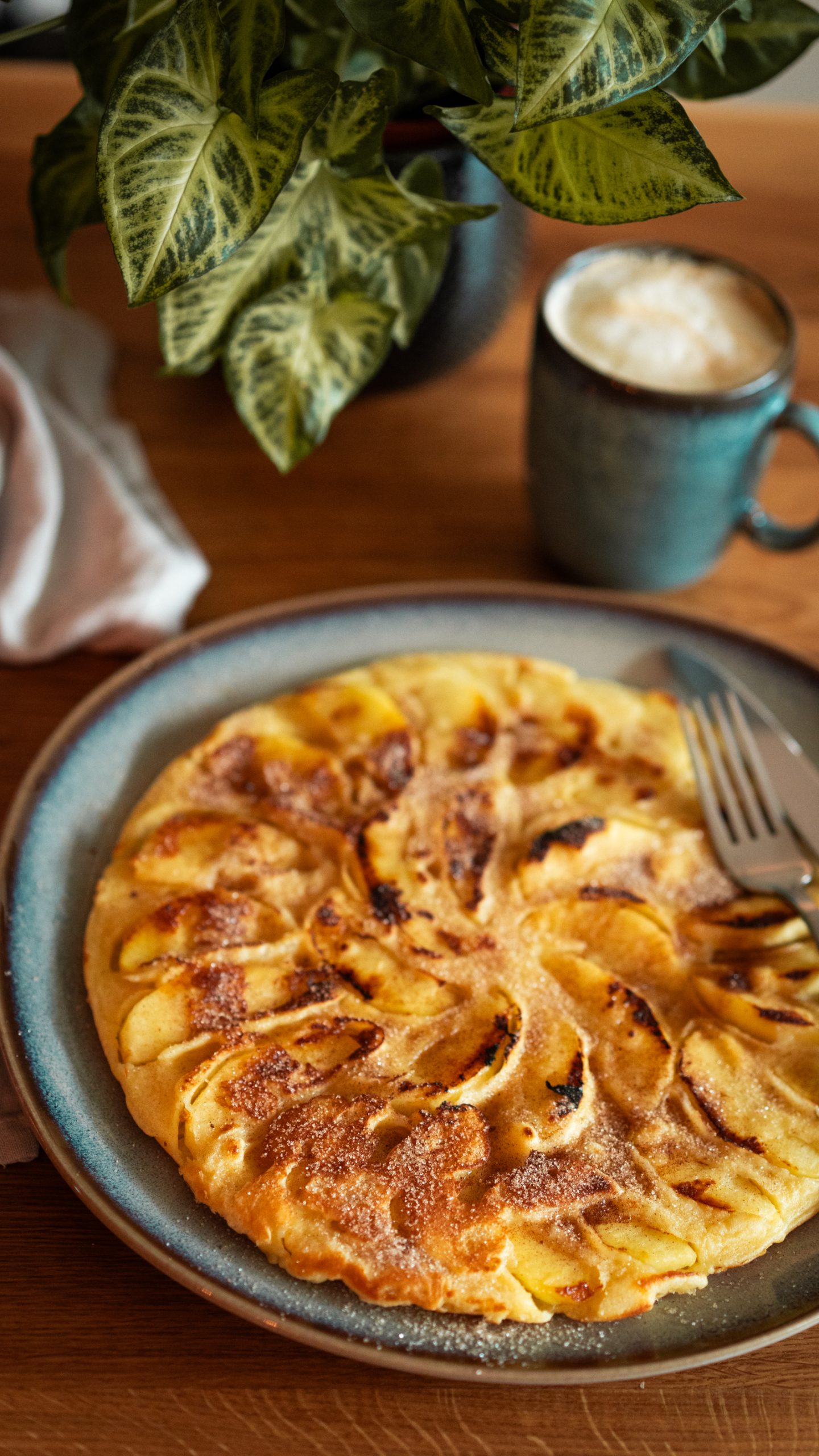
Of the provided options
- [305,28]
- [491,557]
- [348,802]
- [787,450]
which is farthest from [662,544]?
[305,28]

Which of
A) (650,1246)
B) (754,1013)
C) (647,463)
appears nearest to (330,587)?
(647,463)

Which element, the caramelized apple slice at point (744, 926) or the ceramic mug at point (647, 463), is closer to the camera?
the caramelized apple slice at point (744, 926)

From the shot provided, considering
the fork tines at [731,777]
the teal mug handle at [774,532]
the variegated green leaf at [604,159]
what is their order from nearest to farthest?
the variegated green leaf at [604,159] < the fork tines at [731,777] < the teal mug handle at [774,532]

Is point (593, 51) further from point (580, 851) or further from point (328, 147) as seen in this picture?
point (580, 851)

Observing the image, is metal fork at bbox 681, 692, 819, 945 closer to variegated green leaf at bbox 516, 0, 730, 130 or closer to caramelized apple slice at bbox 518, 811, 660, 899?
caramelized apple slice at bbox 518, 811, 660, 899

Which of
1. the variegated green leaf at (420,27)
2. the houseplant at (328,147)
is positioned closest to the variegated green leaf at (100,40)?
the houseplant at (328,147)

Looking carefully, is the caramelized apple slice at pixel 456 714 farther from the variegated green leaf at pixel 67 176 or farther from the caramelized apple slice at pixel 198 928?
the variegated green leaf at pixel 67 176

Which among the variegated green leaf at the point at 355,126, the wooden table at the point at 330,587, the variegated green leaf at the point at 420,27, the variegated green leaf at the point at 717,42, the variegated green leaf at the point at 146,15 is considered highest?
the variegated green leaf at the point at 420,27

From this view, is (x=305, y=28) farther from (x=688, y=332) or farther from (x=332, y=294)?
(x=688, y=332)
